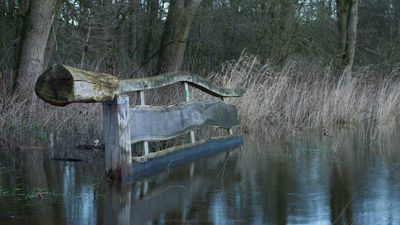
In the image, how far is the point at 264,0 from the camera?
18484 millimetres

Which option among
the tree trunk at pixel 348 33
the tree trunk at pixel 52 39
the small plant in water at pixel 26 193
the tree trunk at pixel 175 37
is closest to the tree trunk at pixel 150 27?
the tree trunk at pixel 175 37

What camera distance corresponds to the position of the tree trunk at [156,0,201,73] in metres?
14.5

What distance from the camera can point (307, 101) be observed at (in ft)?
42.3

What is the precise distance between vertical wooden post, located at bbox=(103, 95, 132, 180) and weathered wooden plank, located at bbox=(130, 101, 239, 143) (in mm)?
297

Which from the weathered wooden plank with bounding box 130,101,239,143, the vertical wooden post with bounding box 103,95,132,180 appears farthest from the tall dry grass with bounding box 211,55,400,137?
the vertical wooden post with bounding box 103,95,132,180

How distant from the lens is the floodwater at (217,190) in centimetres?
494

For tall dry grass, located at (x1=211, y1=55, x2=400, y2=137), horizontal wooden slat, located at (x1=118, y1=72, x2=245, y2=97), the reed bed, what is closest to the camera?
horizontal wooden slat, located at (x1=118, y1=72, x2=245, y2=97)

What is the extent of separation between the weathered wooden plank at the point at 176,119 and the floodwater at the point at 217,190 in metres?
0.48

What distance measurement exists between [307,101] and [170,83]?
18.6 feet

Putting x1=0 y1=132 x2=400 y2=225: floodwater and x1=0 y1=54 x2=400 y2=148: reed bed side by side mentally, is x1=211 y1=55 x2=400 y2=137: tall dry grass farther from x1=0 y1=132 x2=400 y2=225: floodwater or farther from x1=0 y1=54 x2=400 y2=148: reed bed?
x1=0 y1=132 x2=400 y2=225: floodwater

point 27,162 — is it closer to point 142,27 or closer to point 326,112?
point 326,112

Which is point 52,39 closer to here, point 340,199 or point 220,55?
point 220,55

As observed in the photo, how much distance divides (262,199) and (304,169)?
185 centimetres

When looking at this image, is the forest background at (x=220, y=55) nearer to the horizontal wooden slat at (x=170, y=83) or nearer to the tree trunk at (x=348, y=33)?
the tree trunk at (x=348, y=33)
